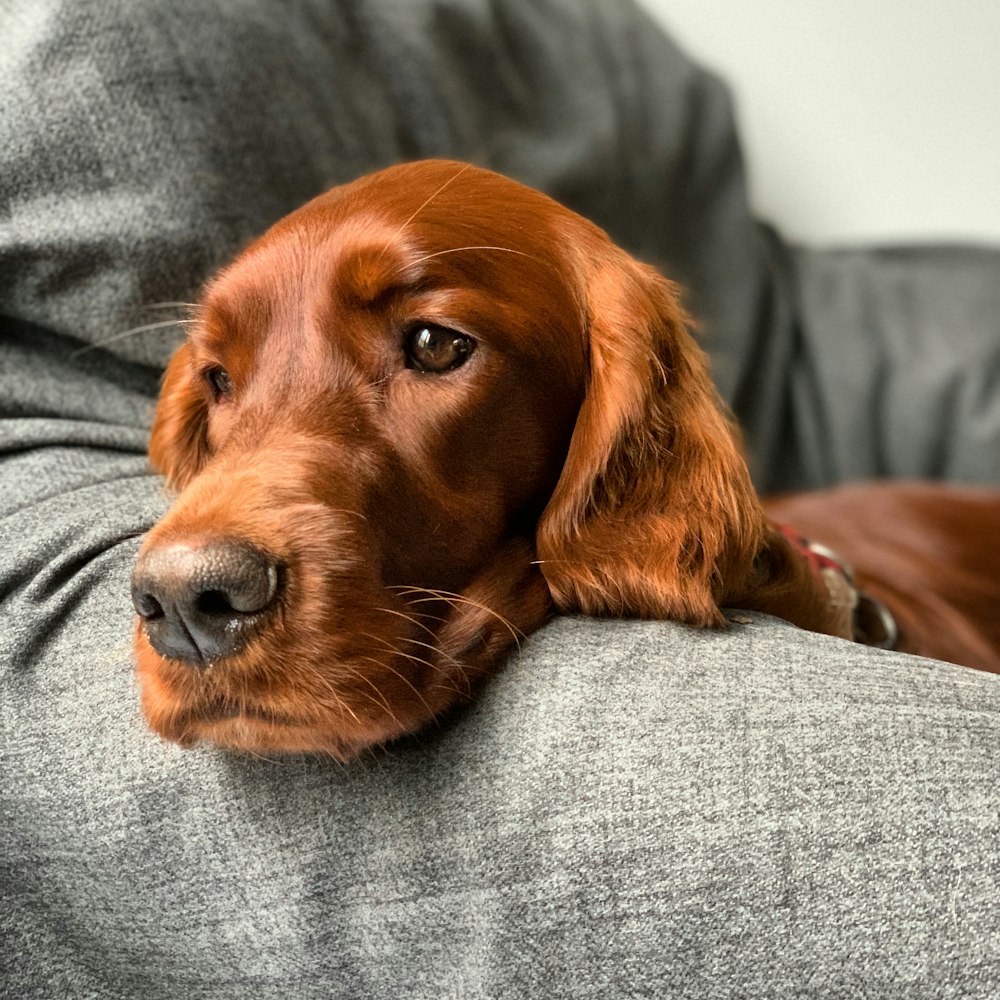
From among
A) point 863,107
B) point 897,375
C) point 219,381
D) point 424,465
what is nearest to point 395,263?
point 424,465

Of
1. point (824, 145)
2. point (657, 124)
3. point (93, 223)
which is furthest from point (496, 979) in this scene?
point (824, 145)

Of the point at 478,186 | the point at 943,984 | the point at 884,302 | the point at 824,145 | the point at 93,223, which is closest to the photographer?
the point at 943,984

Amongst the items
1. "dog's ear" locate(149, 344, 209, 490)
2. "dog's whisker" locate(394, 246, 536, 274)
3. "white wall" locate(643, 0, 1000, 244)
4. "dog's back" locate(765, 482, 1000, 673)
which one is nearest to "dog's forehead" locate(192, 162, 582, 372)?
"dog's whisker" locate(394, 246, 536, 274)

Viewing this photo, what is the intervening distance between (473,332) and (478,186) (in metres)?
0.27

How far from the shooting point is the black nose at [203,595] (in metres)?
0.96

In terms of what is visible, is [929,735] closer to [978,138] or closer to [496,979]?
[496,979]

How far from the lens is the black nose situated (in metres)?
0.96

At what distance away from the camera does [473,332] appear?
4.07ft

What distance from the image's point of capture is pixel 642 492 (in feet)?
4.33

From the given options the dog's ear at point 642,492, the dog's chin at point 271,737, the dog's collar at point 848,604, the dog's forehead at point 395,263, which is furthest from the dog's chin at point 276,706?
the dog's collar at point 848,604

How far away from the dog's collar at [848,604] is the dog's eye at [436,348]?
62 cm

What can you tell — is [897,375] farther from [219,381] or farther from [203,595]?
[203,595]

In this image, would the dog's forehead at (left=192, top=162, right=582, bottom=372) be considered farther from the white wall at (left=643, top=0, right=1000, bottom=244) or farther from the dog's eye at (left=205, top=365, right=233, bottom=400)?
the white wall at (left=643, top=0, right=1000, bottom=244)

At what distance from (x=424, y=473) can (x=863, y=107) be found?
3.13m
